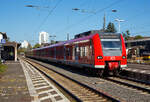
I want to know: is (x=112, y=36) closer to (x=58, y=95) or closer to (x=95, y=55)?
(x=95, y=55)

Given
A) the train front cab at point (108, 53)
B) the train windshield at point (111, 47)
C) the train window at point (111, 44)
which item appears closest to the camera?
the train front cab at point (108, 53)

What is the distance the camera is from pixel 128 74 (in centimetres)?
1377

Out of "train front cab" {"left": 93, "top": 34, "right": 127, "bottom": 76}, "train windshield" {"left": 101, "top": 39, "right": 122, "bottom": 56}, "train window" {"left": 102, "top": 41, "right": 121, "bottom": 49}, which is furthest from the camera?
"train window" {"left": 102, "top": 41, "right": 121, "bottom": 49}

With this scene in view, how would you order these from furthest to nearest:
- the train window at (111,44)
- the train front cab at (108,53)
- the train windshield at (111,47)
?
the train window at (111,44)
the train windshield at (111,47)
the train front cab at (108,53)

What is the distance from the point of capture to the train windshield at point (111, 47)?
12.9m

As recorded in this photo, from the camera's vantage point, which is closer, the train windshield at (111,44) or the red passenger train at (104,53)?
the red passenger train at (104,53)

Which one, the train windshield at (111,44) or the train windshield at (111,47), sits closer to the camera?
the train windshield at (111,47)

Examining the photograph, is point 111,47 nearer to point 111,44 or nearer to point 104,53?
point 111,44

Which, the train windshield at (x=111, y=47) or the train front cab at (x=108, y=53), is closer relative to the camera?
the train front cab at (x=108, y=53)

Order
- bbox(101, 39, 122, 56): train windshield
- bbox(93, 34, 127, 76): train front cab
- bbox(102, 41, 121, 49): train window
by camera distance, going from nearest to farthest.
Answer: bbox(93, 34, 127, 76): train front cab, bbox(101, 39, 122, 56): train windshield, bbox(102, 41, 121, 49): train window

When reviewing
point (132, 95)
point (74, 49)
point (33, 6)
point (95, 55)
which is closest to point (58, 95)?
point (132, 95)

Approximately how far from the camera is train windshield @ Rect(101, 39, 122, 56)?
1294 cm

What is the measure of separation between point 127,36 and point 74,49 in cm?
9941

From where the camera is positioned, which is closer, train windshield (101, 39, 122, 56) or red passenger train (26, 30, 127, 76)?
red passenger train (26, 30, 127, 76)
